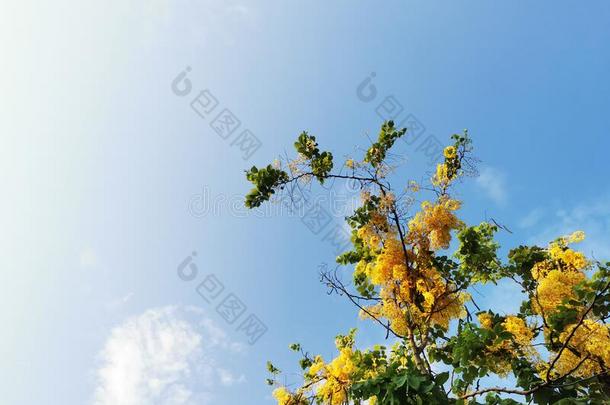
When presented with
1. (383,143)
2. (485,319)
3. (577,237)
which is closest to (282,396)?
(485,319)

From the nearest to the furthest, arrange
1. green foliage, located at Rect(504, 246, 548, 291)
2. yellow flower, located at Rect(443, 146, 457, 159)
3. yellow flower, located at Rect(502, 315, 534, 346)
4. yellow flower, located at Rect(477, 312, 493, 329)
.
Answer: yellow flower, located at Rect(502, 315, 534, 346) → yellow flower, located at Rect(477, 312, 493, 329) → yellow flower, located at Rect(443, 146, 457, 159) → green foliage, located at Rect(504, 246, 548, 291)

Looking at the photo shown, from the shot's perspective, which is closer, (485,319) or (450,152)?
(485,319)

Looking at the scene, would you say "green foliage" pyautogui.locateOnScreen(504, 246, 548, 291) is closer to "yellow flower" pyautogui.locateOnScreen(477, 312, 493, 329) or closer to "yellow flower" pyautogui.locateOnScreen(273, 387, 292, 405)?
"yellow flower" pyautogui.locateOnScreen(477, 312, 493, 329)

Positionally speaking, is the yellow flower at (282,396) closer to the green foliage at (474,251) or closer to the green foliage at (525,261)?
the green foliage at (474,251)

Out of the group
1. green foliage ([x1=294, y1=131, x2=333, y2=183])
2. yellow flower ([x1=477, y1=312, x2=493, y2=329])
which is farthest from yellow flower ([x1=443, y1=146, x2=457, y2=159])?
yellow flower ([x1=477, y1=312, x2=493, y2=329])

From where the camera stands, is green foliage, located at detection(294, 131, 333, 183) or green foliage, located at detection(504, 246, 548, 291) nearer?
green foliage, located at detection(294, 131, 333, 183)

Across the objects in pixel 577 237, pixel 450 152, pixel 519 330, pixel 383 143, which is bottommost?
pixel 519 330

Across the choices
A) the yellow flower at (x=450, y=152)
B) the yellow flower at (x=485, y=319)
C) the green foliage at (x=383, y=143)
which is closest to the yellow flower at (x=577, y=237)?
the yellow flower at (x=485, y=319)

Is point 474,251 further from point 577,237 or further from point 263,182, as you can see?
point 263,182

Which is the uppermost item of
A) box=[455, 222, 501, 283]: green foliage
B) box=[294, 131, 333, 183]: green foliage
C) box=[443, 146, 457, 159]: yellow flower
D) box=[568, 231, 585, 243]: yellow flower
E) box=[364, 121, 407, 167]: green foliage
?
box=[294, 131, 333, 183]: green foliage

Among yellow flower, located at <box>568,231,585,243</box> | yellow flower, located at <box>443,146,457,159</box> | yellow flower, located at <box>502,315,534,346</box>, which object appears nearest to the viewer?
yellow flower, located at <box>502,315,534,346</box>

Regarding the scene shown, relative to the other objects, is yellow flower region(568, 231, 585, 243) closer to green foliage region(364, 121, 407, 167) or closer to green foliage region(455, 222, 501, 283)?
green foliage region(455, 222, 501, 283)

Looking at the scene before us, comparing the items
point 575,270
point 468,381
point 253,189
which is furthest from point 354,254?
point 575,270

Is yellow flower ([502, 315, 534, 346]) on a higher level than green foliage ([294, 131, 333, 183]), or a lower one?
lower
